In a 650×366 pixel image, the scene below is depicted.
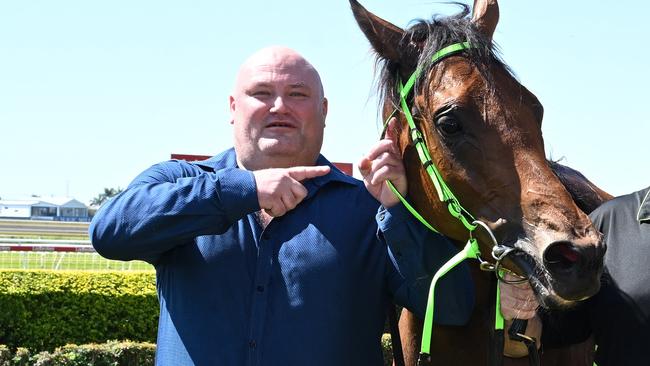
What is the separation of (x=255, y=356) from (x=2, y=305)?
8284 millimetres

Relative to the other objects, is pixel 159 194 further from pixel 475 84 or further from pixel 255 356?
pixel 475 84

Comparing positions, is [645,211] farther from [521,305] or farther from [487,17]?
[487,17]

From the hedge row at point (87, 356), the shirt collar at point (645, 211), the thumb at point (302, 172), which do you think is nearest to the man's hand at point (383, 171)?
the thumb at point (302, 172)

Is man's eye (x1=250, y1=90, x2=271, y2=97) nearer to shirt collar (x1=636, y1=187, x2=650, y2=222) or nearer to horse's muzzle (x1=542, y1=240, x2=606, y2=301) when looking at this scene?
horse's muzzle (x1=542, y1=240, x2=606, y2=301)

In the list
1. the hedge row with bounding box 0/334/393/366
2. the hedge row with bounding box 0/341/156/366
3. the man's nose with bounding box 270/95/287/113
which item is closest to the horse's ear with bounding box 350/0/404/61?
the man's nose with bounding box 270/95/287/113

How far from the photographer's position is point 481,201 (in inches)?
103

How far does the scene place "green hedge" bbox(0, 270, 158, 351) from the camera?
395 inches

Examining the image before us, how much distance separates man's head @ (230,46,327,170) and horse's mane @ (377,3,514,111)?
1.01 ft

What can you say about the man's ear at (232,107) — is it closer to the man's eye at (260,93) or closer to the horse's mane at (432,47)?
the man's eye at (260,93)

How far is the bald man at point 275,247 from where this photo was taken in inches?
105

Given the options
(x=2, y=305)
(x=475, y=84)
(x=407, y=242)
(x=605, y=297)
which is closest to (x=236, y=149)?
(x=407, y=242)

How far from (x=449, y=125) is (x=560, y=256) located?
59 cm

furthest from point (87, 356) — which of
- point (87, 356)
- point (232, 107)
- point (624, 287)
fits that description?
point (624, 287)

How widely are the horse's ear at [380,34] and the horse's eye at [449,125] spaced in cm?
45
